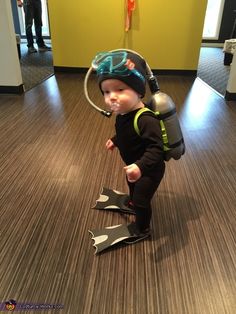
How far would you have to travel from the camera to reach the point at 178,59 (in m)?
3.69

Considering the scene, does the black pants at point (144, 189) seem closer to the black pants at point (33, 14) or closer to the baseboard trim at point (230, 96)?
the baseboard trim at point (230, 96)

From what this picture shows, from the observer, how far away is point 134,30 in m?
3.52

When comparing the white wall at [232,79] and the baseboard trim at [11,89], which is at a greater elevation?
the white wall at [232,79]

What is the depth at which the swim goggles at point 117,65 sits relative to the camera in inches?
34.3

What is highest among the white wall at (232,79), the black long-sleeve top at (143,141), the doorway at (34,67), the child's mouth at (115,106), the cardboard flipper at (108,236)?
the child's mouth at (115,106)

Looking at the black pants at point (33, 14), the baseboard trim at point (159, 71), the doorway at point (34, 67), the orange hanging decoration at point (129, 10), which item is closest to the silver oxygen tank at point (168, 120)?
the doorway at point (34, 67)

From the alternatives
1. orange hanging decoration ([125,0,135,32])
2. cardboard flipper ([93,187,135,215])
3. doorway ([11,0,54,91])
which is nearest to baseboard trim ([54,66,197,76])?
doorway ([11,0,54,91])

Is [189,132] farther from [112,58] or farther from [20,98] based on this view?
[20,98]

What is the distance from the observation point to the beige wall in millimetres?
3377

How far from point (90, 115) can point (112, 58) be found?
1.57m

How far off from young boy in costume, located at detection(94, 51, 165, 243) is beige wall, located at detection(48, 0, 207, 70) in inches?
114

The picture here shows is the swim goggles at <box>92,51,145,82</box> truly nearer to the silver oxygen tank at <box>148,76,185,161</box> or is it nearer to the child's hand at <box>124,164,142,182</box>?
the silver oxygen tank at <box>148,76,185,161</box>

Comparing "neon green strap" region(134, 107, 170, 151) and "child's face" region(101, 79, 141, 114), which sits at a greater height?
"child's face" region(101, 79, 141, 114)

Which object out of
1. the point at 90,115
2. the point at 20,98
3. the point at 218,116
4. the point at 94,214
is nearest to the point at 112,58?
the point at 94,214
